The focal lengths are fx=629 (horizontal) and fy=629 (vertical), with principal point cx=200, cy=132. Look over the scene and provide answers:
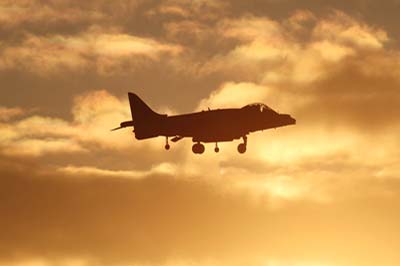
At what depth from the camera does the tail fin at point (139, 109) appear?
94019 mm

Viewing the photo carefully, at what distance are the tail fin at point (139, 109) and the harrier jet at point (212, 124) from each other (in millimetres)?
1537

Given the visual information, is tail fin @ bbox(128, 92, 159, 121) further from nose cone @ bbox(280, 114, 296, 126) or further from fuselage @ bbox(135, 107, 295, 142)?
nose cone @ bbox(280, 114, 296, 126)

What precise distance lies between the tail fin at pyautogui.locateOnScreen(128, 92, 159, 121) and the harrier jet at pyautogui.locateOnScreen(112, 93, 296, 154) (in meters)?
1.54

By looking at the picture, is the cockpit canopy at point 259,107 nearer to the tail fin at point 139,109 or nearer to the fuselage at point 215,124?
the fuselage at point 215,124

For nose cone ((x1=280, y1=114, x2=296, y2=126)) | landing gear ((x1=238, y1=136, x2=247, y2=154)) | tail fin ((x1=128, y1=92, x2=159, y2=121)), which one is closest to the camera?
landing gear ((x1=238, y1=136, x2=247, y2=154))

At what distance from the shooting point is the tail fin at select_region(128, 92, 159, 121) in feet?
308

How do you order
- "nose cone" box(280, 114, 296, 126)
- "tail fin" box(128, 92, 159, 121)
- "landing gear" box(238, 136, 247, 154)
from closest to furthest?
"landing gear" box(238, 136, 247, 154) < "nose cone" box(280, 114, 296, 126) < "tail fin" box(128, 92, 159, 121)

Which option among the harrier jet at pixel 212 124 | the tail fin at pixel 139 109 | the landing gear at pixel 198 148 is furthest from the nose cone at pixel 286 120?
the tail fin at pixel 139 109

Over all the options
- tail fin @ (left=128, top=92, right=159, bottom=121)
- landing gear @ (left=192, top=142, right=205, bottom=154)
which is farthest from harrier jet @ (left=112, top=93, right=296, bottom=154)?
tail fin @ (left=128, top=92, right=159, bottom=121)

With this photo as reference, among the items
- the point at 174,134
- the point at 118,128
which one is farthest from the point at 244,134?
the point at 118,128

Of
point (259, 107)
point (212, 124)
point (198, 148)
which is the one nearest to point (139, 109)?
point (198, 148)

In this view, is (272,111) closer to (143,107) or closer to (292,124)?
(292,124)

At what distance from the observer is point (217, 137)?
8562 cm

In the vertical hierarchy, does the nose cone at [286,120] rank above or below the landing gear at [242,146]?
above
